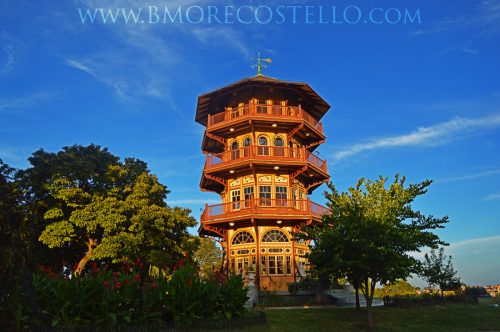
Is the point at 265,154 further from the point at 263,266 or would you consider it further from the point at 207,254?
the point at 207,254

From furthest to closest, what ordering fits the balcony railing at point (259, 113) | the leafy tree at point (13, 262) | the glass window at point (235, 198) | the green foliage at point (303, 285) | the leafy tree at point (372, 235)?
1. the glass window at point (235, 198)
2. the balcony railing at point (259, 113)
3. the green foliage at point (303, 285)
4. the leafy tree at point (372, 235)
5. the leafy tree at point (13, 262)

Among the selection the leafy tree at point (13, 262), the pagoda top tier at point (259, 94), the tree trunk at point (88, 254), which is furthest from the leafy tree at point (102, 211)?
the leafy tree at point (13, 262)

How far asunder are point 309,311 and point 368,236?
661cm

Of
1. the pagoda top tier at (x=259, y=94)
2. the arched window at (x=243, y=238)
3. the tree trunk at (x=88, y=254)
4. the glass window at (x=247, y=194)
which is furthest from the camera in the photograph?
the pagoda top tier at (x=259, y=94)

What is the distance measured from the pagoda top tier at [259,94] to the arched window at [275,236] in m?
10.5

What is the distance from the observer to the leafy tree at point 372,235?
56.5 ft

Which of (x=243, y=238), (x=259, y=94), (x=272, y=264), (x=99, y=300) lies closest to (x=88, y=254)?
(x=243, y=238)

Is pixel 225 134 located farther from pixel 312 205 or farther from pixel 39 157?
pixel 39 157

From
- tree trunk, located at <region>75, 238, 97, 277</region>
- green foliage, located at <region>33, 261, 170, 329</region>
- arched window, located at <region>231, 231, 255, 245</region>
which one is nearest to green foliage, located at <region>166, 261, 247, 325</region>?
green foliage, located at <region>33, 261, 170, 329</region>

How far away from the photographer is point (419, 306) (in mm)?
25797

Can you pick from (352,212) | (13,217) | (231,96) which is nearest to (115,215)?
(231,96)

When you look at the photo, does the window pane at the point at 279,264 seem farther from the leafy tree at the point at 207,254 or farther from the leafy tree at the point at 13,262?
the leafy tree at the point at 207,254

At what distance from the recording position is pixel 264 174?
31391mm

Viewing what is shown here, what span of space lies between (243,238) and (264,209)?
3.38 m
